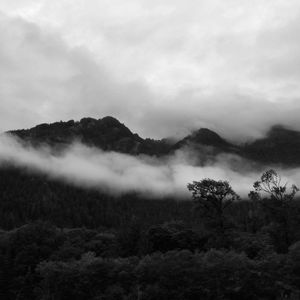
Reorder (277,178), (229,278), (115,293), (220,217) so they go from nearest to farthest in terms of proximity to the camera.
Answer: (229,278), (115,293), (220,217), (277,178)

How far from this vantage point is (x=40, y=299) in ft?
148

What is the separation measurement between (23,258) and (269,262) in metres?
37.0

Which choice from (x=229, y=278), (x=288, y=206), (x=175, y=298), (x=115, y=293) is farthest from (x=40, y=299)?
(x=288, y=206)

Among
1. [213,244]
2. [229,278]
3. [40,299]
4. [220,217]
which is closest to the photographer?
[229,278]

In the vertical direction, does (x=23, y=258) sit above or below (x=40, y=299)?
above

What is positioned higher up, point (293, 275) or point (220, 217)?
point (220, 217)

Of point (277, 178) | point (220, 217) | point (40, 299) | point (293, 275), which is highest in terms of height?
point (277, 178)

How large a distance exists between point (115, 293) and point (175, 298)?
5452 millimetres

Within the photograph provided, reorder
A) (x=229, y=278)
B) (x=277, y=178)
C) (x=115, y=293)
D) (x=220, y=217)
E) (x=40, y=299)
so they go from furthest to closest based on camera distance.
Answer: (x=277, y=178)
(x=220, y=217)
(x=40, y=299)
(x=115, y=293)
(x=229, y=278)

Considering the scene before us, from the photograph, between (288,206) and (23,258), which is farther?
(288,206)

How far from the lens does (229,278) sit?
35.8 meters

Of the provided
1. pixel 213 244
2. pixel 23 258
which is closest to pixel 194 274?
pixel 213 244

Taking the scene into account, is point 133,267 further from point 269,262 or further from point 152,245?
point 152,245

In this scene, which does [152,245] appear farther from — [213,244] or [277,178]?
[277,178]
